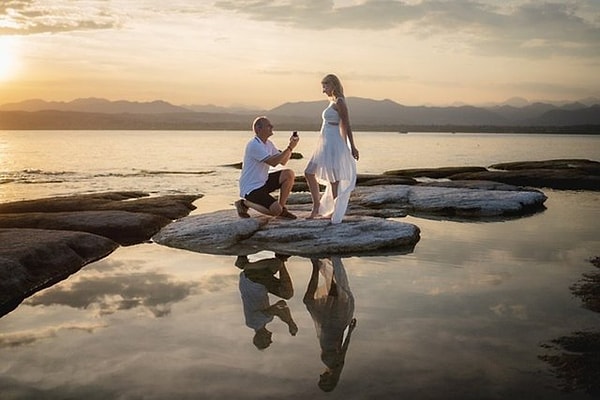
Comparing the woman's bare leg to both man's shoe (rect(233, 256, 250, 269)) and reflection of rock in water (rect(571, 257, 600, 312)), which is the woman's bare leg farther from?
reflection of rock in water (rect(571, 257, 600, 312))

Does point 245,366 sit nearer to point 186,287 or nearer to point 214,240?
point 186,287

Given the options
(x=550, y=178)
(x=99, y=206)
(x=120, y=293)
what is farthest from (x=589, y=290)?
(x=550, y=178)

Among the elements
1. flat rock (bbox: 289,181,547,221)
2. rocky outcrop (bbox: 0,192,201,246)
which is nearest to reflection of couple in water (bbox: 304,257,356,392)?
rocky outcrop (bbox: 0,192,201,246)

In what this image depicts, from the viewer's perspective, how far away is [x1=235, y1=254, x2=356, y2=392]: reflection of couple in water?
8122mm

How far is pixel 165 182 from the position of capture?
44.4 m

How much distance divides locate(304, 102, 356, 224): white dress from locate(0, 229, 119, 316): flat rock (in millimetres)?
5946

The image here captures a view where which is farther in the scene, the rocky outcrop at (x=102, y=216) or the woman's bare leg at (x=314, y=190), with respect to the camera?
the rocky outcrop at (x=102, y=216)

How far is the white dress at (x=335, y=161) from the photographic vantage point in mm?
15266

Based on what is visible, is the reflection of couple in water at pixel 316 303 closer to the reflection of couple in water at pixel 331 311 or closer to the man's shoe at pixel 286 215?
the reflection of couple in water at pixel 331 311

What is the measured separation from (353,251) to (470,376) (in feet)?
25.3

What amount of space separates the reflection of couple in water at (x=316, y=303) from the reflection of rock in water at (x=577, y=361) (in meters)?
2.67

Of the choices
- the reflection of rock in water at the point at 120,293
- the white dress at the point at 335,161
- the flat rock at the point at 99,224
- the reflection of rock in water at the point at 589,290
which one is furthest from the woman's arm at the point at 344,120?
the flat rock at the point at 99,224

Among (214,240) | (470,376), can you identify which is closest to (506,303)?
(470,376)

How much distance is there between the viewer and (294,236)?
50.2 feet
